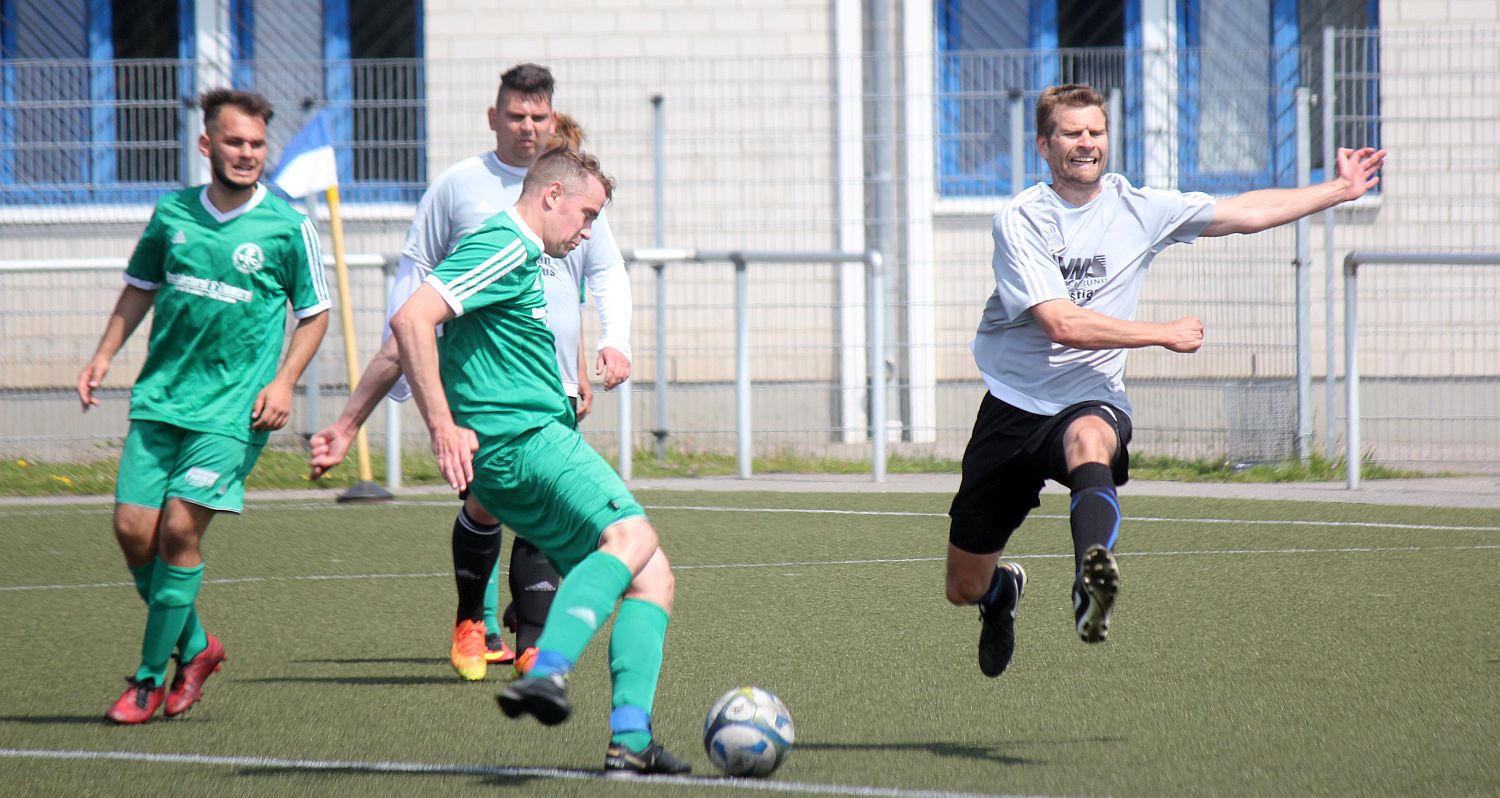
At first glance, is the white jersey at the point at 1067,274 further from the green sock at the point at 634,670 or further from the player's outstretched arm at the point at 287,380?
the player's outstretched arm at the point at 287,380

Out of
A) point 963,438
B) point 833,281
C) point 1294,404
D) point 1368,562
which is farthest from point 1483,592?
point 833,281

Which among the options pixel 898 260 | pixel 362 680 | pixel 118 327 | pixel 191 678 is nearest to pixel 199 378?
pixel 118 327

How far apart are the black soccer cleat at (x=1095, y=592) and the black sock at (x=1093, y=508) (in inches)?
1.8

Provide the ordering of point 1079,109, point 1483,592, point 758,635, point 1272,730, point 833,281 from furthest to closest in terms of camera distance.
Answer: point 833,281 → point 1483,592 → point 758,635 → point 1079,109 → point 1272,730

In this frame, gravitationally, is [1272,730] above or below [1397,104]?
below

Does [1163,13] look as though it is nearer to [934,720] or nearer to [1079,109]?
[1079,109]

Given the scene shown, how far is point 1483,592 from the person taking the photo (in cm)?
709

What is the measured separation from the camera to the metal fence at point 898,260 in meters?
11.9

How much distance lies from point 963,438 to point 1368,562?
185 inches

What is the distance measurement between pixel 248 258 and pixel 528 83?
1.27 meters

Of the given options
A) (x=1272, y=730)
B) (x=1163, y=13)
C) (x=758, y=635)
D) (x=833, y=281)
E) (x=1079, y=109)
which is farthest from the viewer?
(x=1163, y=13)

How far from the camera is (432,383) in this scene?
165 inches

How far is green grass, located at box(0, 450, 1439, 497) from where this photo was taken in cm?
1164

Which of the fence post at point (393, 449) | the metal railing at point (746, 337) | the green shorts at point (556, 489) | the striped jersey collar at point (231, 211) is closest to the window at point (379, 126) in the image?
the fence post at point (393, 449)
